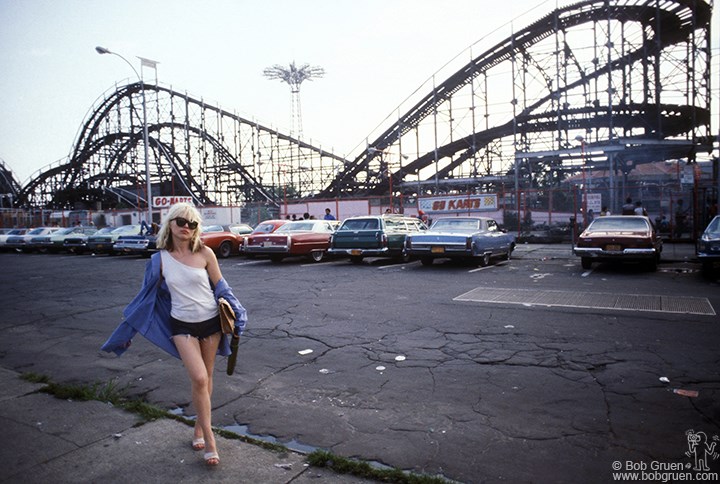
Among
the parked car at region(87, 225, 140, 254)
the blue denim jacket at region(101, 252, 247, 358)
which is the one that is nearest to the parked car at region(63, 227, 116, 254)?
the parked car at region(87, 225, 140, 254)

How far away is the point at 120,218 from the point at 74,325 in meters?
28.5

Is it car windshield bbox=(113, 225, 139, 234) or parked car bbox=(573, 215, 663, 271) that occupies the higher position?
car windshield bbox=(113, 225, 139, 234)

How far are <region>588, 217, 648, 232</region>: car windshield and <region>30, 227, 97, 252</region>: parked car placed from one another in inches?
913

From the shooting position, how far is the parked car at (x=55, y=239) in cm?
2467

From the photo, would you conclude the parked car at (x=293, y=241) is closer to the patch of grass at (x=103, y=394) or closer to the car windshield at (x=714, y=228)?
the car windshield at (x=714, y=228)

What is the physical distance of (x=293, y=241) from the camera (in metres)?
15.7

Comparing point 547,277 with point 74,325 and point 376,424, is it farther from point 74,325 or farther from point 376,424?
point 74,325

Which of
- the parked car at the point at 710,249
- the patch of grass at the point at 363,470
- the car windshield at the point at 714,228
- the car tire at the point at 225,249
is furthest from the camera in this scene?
the car tire at the point at 225,249

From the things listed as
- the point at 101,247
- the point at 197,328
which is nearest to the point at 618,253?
the point at 197,328

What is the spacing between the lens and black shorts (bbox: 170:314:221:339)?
3287mm

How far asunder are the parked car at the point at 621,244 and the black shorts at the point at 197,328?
1085 centimetres

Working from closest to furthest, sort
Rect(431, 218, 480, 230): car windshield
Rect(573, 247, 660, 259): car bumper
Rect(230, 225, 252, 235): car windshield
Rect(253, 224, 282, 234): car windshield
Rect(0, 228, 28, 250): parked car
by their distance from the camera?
Rect(573, 247, 660, 259): car bumper → Rect(431, 218, 480, 230): car windshield → Rect(253, 224, 282, 234): car windshield → Rect(230, 225, 252, 235): car windshield → Rect(0, 228, 28, 250): parked car

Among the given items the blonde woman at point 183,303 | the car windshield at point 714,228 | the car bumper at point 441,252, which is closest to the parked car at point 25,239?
the car bumper at point 441,252

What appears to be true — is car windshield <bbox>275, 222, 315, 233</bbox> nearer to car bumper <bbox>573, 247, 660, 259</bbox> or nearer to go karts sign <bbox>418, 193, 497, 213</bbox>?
go karts sign <bbox>418, 193, 497, 213</bbox>
